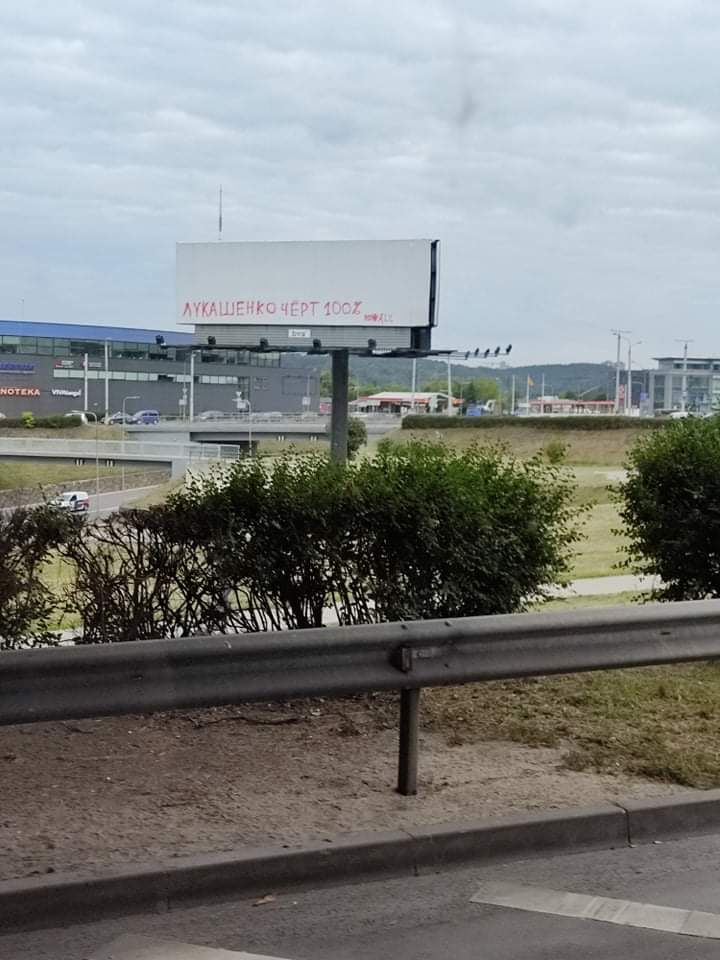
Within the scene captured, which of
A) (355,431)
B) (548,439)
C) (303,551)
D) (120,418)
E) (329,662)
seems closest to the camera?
(329,662)

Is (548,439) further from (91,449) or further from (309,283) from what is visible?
(309,283)

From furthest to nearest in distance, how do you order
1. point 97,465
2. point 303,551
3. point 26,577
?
1. point 97,465
2. point 303,551
3. point 26,577

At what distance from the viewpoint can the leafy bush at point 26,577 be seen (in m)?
7.09

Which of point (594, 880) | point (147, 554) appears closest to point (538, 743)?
point (594, 880)

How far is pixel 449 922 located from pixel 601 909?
60 cm

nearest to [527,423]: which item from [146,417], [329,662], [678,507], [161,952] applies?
[678,507]

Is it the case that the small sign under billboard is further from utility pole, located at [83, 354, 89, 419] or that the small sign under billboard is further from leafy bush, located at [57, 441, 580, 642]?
leafy bush, located at [57, 441, 580, 642]

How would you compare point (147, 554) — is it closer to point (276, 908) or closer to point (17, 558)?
point (17, 558)

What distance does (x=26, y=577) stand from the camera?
281 inches

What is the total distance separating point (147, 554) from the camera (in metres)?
7.30

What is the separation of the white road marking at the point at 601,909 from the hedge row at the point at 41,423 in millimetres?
7401

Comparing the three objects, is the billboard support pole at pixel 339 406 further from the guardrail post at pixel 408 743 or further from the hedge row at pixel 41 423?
the guardrail post at pixel 408 743

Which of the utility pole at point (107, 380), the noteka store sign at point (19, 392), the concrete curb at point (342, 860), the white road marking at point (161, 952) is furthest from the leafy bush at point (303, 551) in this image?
the noteka store sign at point (19, 392)

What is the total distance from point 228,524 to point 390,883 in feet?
10.4
